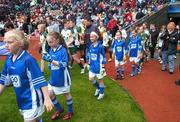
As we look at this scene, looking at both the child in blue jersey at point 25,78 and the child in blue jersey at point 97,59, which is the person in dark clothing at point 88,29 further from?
the child in blue jersey at point 25,78

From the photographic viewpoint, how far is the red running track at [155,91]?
28.1 ft

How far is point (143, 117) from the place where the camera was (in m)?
8.30

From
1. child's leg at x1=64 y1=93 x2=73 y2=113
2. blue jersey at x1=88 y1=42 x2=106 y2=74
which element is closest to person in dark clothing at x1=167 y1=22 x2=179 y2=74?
blue jersey at x1=88 y1=42 x2=106 y2=74

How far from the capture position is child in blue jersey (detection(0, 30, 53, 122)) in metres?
4.92

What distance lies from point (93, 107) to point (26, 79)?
391 cm

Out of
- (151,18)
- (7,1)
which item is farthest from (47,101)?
(7,1)

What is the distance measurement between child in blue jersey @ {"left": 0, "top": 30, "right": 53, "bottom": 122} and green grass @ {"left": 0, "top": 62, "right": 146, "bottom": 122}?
2.67 m

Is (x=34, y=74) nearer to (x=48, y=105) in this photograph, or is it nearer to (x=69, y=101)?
(x=48, y=105)

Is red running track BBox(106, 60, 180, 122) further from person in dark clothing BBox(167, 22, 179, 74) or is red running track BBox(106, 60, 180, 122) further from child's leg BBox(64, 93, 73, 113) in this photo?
child's leg BBox(64, 93, 73, 113)

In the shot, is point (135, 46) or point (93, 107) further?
point (135, 46)

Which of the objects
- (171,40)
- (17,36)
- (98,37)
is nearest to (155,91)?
(98,37)

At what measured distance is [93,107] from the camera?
8.81 m

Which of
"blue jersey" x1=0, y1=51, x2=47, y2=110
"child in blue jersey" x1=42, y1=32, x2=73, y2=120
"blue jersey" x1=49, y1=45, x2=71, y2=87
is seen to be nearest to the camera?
"blue jersey" x1=0, y1=51, x2=47, y2=110

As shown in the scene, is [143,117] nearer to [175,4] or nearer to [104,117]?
[104,117]
